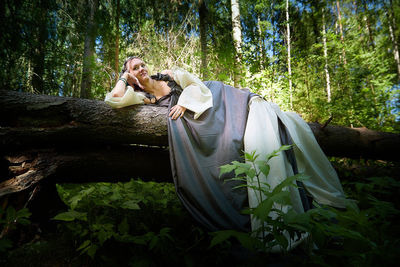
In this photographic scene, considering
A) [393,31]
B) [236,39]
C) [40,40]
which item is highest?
[393,31]

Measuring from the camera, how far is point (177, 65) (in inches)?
231

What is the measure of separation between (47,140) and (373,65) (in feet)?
22.6

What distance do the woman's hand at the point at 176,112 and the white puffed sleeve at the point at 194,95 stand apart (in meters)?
0.04

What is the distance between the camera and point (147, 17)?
19.0 ft

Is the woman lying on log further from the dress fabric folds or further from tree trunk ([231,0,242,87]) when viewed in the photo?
tree trunk ([231,0,242,87])

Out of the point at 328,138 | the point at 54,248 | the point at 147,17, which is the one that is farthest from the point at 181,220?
the point at 147,17

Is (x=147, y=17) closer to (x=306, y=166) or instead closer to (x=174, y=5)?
(x=174, y=5)

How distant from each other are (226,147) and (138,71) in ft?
5.72

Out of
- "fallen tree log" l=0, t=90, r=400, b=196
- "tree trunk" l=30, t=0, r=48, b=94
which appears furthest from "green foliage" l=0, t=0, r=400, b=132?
"fallen tree log" l=0, t=90, r=400, b=196

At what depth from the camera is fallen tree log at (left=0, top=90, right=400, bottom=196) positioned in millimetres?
1756

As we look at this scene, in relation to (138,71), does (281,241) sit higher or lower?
lower

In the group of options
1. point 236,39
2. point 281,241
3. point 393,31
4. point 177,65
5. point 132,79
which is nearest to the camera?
point 281,241

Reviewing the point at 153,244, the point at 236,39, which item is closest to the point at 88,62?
the point at 236,39

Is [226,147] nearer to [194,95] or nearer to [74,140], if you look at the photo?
[194,95]
